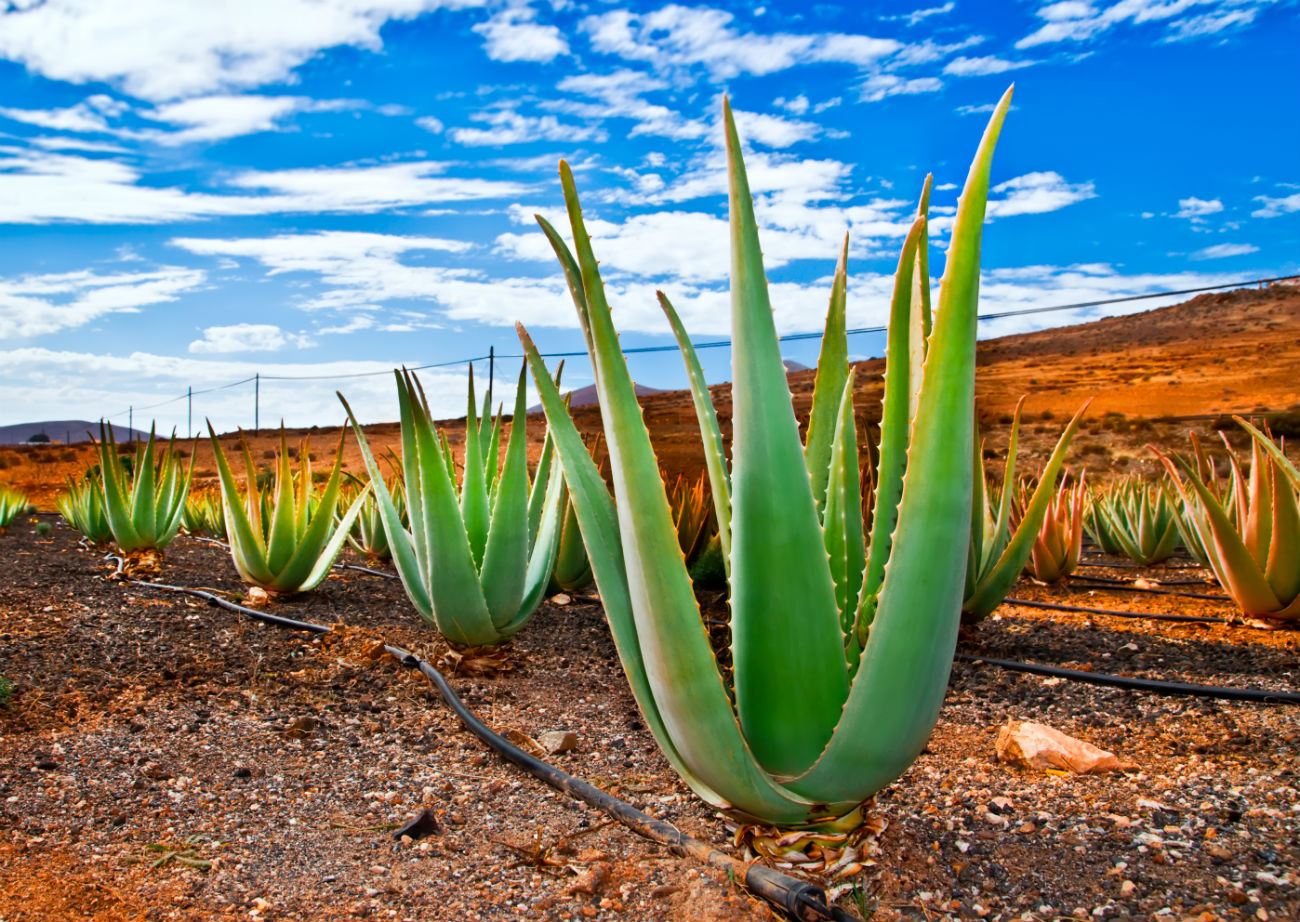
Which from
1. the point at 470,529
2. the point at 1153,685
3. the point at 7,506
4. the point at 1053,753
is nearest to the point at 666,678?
the point at 1053,753

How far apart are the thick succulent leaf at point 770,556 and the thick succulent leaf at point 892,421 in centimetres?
16

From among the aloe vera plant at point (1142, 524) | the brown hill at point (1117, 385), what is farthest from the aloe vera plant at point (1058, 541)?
the brown hill at point (1117, 385)

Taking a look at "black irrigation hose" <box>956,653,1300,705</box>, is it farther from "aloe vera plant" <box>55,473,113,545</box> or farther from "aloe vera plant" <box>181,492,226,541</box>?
"aloe vera plant" <box>181,492,226,541</box>

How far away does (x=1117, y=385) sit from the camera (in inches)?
1421

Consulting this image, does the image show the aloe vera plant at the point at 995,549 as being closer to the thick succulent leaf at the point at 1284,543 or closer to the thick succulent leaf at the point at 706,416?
the thick succulent leaf at the point at 1284,543

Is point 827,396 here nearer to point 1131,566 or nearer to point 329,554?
point 329,554

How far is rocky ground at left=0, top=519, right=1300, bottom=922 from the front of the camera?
179 cm

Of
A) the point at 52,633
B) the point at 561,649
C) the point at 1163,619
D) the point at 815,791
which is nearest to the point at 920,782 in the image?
the point at 815,791

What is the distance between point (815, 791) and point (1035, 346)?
49.6m

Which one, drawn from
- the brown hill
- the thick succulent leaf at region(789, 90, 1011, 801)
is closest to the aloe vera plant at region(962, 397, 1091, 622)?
the thick succulent leaf at region(789, 90, 1011, 801)

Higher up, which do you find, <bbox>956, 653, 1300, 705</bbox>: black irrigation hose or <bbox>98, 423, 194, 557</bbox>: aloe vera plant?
<bbox>98, 423, 194, 557</bbox>: aloe vera plant

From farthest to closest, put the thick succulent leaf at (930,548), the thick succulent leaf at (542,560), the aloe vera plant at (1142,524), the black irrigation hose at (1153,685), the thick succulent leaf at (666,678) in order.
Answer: the aloe vera plant at (1142,524), the thick succulent leaf at (542,560), the black irrigation hose at (1153,685), the thick succulent leaf at (666,678), the thick succulent leaf at (930,548)

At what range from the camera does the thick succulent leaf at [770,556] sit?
4.36ft

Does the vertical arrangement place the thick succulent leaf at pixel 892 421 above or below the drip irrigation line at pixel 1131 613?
above
